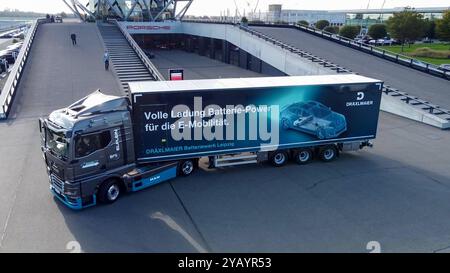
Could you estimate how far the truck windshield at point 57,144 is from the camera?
1010 cm

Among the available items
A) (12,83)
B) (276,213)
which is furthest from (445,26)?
(12,83)

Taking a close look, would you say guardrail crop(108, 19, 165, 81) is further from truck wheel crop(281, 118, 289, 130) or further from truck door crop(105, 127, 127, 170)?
truck door crop(105, 127, 127, 170)

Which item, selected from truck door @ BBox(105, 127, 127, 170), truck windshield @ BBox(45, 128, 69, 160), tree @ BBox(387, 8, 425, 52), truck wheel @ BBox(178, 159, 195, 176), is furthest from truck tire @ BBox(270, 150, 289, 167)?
tree @ BBox(387, 8, 425, 52)

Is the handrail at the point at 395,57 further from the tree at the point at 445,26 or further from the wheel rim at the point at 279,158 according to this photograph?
the wheel rim at the point at 279,158

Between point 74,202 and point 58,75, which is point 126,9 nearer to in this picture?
point 58,75

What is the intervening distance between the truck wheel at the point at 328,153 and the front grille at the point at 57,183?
941 cm

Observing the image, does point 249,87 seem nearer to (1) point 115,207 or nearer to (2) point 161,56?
(1) point 115,207

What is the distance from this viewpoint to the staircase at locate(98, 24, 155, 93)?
2777 cm

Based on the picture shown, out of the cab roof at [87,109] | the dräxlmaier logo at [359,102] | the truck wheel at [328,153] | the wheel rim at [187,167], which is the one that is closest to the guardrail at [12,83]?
the cab roof at [87,109]

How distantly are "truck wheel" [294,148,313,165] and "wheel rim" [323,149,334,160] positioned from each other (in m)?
0.58

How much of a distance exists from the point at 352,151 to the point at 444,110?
901cm

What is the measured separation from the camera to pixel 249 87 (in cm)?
1292

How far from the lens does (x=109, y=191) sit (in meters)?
11.1
